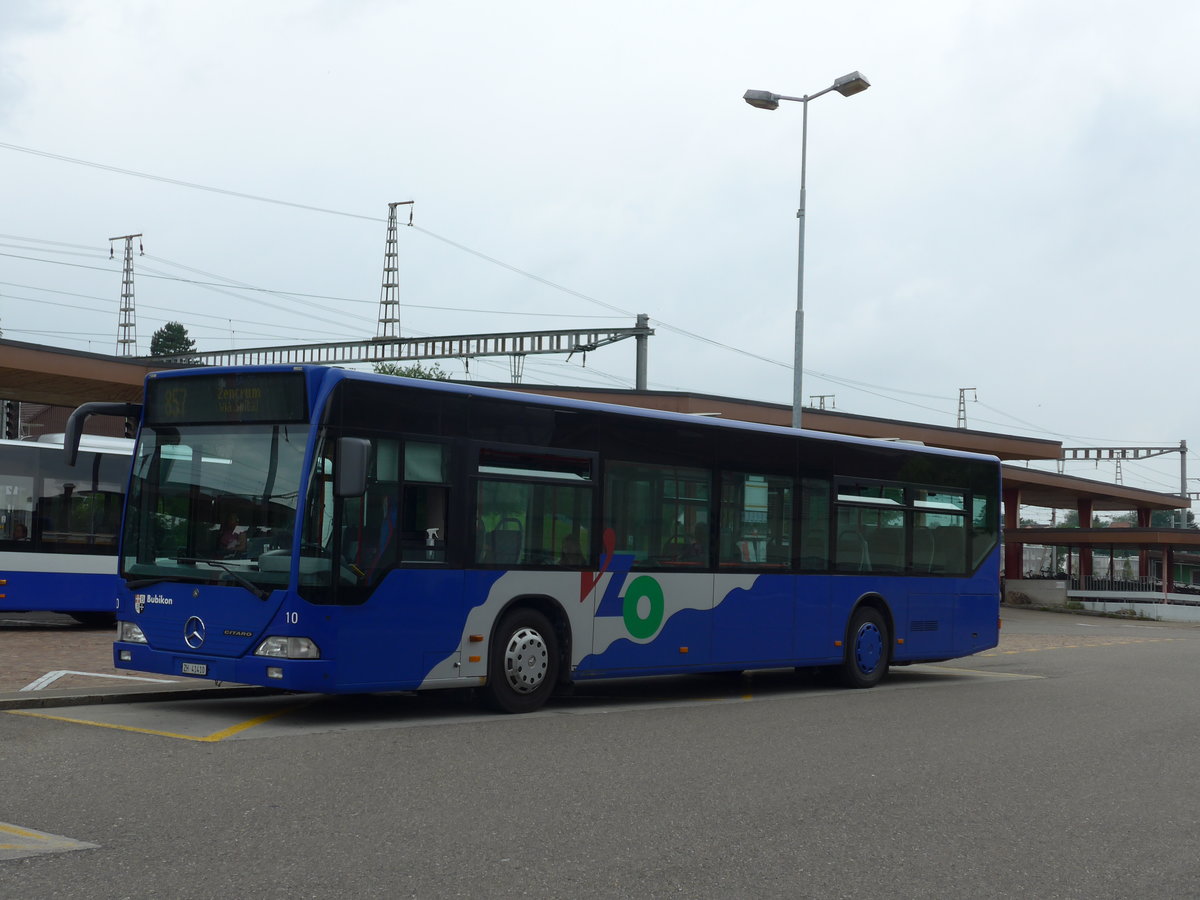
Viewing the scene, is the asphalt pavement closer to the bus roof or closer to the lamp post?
the bus roof

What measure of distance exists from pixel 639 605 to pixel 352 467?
3934 mm

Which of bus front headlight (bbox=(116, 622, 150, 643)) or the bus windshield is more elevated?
the bus windshield

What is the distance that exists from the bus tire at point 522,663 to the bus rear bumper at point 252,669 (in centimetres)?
175

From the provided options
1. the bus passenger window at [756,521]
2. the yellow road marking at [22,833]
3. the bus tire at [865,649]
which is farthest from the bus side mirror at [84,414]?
the bus tire at [865,649]

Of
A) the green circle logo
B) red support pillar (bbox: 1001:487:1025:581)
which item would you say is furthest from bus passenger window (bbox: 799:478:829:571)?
red support pillar (bbox: 1001:487:1025:581)

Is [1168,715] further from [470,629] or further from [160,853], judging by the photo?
[160,853]

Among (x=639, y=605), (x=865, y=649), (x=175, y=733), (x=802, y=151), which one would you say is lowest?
(x=175, y=733)

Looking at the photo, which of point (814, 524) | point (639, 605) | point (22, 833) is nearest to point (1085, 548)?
point (814, 524)

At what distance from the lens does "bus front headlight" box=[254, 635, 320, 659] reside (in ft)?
34.8

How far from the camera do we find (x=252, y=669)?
10.7 m

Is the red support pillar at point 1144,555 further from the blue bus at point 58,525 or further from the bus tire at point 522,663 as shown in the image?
the bus tire at point 522,663

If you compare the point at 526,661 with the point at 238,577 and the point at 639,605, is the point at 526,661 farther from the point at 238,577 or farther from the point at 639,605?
the point at 238,577

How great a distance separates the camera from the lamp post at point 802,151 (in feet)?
75.7

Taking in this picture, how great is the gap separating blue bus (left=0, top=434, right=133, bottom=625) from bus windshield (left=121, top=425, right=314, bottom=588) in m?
10.1
